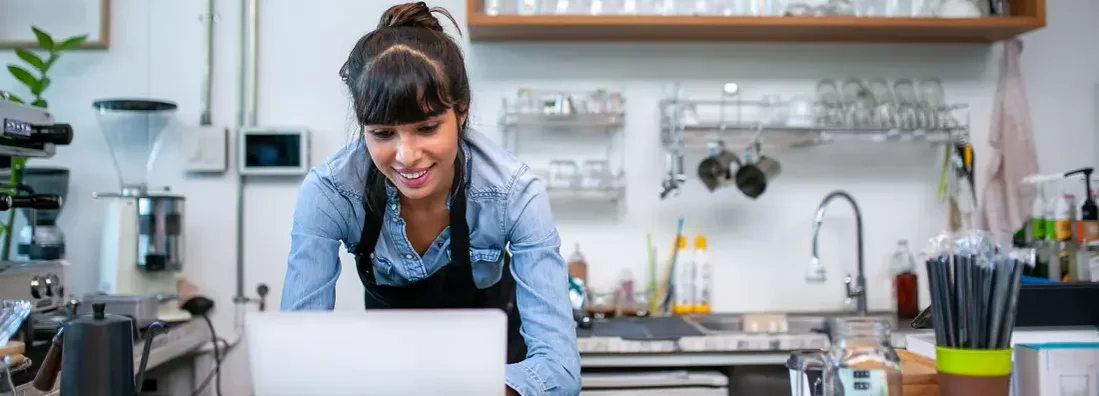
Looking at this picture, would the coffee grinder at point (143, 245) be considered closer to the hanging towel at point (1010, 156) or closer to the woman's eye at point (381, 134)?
the woman's eye at point (381, 134)

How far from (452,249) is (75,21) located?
1781mm

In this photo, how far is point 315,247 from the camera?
1.24 m

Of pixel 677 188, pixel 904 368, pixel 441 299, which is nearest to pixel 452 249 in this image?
pixel 441 299

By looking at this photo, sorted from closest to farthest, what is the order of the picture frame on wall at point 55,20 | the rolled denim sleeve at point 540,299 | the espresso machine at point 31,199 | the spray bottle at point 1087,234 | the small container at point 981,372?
the small container at point 981,372 < the rolled denim sleeve at point 540,299 < the espresso machine at point 31,199 < the spray bottle at point 1087,234 < the picture frame on wall at point 55,20

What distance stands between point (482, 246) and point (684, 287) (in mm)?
1176

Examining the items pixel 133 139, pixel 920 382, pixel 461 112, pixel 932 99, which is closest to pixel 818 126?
pixel 932 99

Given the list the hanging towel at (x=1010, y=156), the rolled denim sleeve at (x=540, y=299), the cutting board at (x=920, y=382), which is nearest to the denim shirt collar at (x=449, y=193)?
the rolled denim sleeve at (x=540, y=299)

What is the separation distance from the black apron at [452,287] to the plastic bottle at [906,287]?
137cm

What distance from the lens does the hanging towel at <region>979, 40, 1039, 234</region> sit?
2.49m

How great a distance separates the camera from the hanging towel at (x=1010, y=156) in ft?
8.17

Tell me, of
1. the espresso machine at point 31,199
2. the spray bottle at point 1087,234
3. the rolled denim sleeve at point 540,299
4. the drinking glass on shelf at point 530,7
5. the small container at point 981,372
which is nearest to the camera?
the small container at point 981,372

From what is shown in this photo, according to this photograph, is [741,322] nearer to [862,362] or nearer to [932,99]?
[932,99]

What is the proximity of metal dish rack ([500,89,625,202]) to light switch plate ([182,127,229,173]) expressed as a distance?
0.84m

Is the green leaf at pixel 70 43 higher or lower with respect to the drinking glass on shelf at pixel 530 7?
lower
